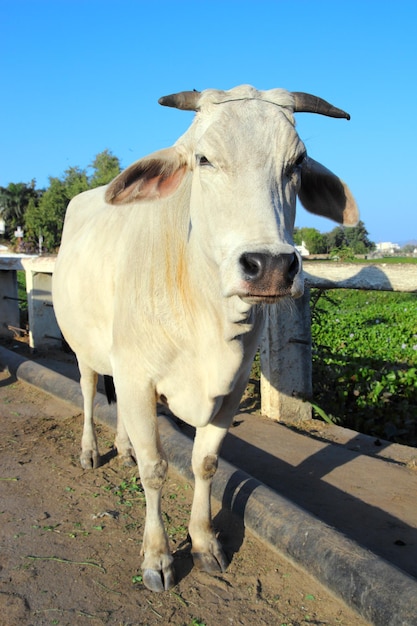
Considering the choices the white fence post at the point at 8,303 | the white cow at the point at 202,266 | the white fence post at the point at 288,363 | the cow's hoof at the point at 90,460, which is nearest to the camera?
the white cow at the point at 202,266

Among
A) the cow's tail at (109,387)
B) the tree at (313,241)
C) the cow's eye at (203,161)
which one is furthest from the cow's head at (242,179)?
the tree at (313,241)

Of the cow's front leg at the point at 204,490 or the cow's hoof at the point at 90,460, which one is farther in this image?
the cow's hoof at the point at 90,460

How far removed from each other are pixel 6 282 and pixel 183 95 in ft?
23.8

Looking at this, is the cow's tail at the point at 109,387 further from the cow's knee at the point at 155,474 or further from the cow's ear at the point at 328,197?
the cow's ear at the point at 328,197

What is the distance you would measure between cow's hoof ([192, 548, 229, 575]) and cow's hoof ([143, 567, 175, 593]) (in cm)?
17

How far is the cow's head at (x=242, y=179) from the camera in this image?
222 centimetres

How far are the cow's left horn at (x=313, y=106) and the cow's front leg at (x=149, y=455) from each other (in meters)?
1.51

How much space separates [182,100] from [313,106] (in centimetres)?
59

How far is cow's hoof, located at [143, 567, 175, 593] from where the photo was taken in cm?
285

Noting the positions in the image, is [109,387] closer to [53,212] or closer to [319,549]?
[319,549]

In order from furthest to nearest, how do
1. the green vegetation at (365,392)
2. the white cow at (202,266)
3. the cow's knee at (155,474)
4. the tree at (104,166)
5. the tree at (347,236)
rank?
1. the tree at (104,166)
2. the green vegetation at (365,392)
3. the tree at (347,236)
4. the cow's knee at (155,474)
5. the white cow at (202,266)

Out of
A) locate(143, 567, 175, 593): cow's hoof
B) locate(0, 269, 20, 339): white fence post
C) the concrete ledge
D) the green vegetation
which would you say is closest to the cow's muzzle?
the concrete ledge

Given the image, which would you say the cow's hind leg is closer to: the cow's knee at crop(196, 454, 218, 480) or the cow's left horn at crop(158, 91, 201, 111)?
the cow's knee at crop(196, 454, 218, 480)

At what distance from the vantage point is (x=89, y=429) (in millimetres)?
4516
